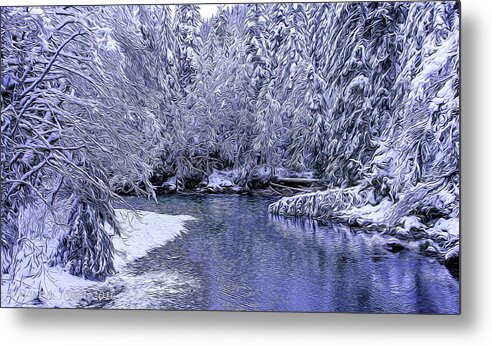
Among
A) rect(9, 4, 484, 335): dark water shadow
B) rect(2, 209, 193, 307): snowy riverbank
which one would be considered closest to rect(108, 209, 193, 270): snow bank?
rect(2, 209, 193, 307): snowy riverbank

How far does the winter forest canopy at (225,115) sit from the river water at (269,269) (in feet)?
0.34

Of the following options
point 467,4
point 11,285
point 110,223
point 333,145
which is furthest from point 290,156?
point 11,285

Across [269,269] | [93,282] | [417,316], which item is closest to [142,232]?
[93,282]

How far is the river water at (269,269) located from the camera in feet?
9.77

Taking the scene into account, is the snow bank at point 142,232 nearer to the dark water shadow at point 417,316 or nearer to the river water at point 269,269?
the river water at point 269,269

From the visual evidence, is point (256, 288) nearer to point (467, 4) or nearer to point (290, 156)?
point (290, 156)

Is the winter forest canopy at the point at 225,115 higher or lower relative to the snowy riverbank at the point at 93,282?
higher

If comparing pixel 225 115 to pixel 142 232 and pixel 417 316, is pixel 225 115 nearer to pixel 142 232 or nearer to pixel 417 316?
pixel 142 232

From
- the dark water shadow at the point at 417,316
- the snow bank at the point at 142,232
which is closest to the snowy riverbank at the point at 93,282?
the snow bank at the point at 142,232

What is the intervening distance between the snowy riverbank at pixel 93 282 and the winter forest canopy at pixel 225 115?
6 centimetres

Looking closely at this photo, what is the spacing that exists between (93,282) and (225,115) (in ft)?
3.81

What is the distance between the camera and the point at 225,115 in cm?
302

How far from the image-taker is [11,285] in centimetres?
311

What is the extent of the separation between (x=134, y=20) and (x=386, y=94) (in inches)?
55.2
